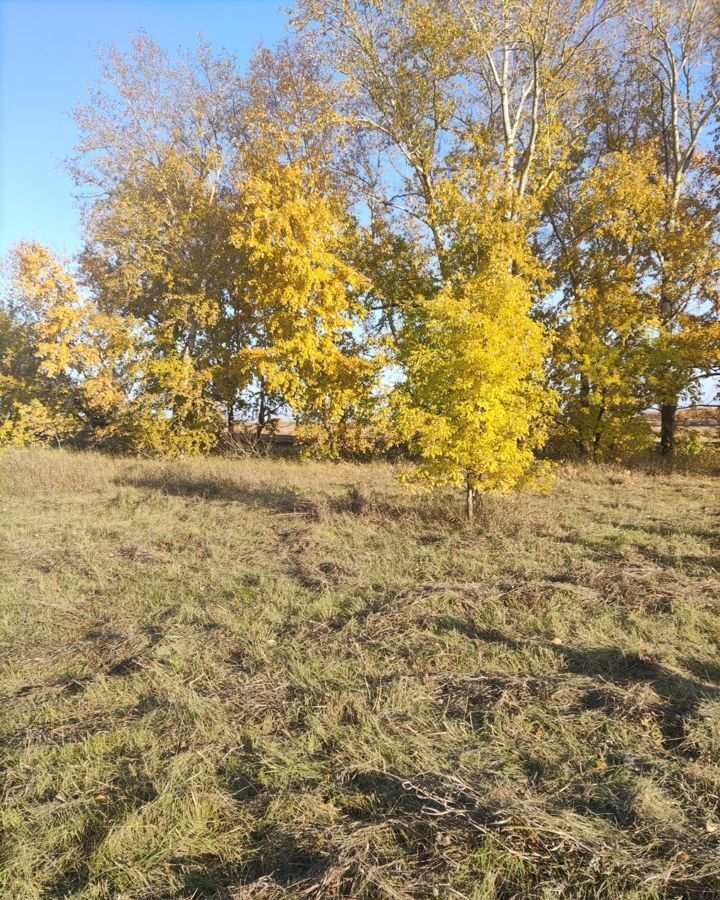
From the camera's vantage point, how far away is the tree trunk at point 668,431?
15.0 metres

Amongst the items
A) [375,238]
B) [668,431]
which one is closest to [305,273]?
[375,238]

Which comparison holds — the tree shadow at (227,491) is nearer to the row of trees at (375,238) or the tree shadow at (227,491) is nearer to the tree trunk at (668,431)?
the row of trees at (375,238)

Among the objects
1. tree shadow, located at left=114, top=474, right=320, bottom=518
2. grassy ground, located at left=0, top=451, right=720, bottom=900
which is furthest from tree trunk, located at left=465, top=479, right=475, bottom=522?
tree shadow, located at left=114, top=474, right=320, bottom=518

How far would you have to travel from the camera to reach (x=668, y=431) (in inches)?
597

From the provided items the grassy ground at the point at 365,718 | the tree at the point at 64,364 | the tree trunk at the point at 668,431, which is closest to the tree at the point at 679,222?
the tree trunk at the point at 668,431

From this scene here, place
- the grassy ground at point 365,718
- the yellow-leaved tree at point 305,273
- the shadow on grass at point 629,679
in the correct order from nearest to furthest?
the grassy ground at point 365,718 → the shadow on grass at point 629,679 → the yellow-leaved tree at point 305,273

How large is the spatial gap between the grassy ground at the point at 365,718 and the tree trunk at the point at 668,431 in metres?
8.84

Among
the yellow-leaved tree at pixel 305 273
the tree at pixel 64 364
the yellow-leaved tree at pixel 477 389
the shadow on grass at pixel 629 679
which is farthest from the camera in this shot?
the tree at pixel 64 364

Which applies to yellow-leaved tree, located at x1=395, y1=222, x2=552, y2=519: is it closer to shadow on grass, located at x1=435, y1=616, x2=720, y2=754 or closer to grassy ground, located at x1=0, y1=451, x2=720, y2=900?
grassy ground, located at x1=0, y1=451, x2=720, y2=900

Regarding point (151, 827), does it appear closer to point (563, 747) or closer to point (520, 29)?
Result: point (563, 747)

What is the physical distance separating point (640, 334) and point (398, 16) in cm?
1017

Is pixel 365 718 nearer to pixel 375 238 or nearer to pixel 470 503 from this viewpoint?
pixel 470 503

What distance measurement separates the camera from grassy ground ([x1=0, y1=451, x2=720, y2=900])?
2307mm

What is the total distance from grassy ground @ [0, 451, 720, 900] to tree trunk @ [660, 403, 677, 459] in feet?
29.0
